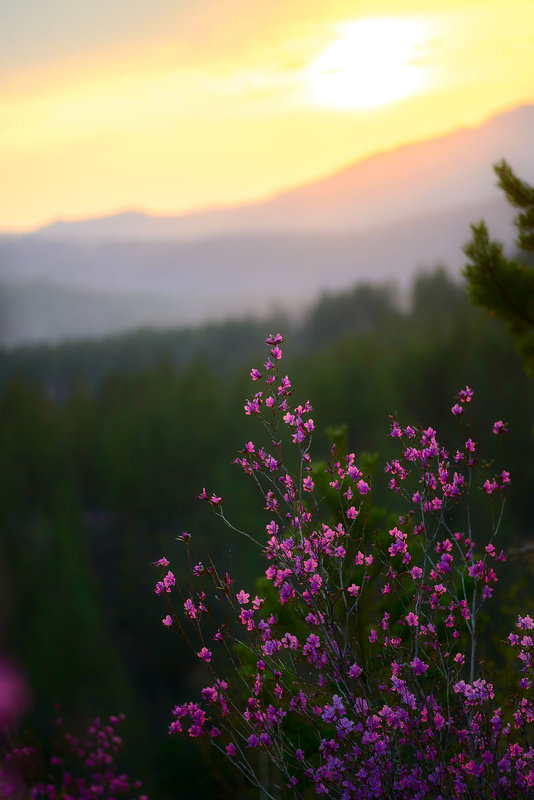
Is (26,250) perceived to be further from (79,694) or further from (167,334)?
(79,694)

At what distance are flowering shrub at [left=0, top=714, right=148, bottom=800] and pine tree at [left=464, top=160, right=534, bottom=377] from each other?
4.96 meters

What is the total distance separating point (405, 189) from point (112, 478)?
1957cm

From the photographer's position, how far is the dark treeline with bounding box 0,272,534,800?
36.8ft

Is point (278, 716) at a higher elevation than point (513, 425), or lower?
higher

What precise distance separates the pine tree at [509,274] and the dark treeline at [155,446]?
631 cm

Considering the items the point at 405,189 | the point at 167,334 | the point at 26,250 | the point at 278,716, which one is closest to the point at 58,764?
the point at 278,716

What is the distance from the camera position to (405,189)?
31250 millimetres

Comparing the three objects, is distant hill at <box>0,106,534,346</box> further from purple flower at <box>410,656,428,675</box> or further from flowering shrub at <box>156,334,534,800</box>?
purple flower at <box>410,656,428,675</box>

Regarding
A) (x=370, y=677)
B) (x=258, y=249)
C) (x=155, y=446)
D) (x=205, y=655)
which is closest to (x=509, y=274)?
(x=370, y=677)

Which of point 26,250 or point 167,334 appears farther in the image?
point 26,250

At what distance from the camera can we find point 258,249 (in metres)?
28.6

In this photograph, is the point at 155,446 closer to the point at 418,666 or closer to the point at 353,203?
the point at 418,666

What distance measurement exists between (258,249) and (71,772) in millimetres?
22355

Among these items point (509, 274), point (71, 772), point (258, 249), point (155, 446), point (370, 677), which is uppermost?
point (258, 249)
